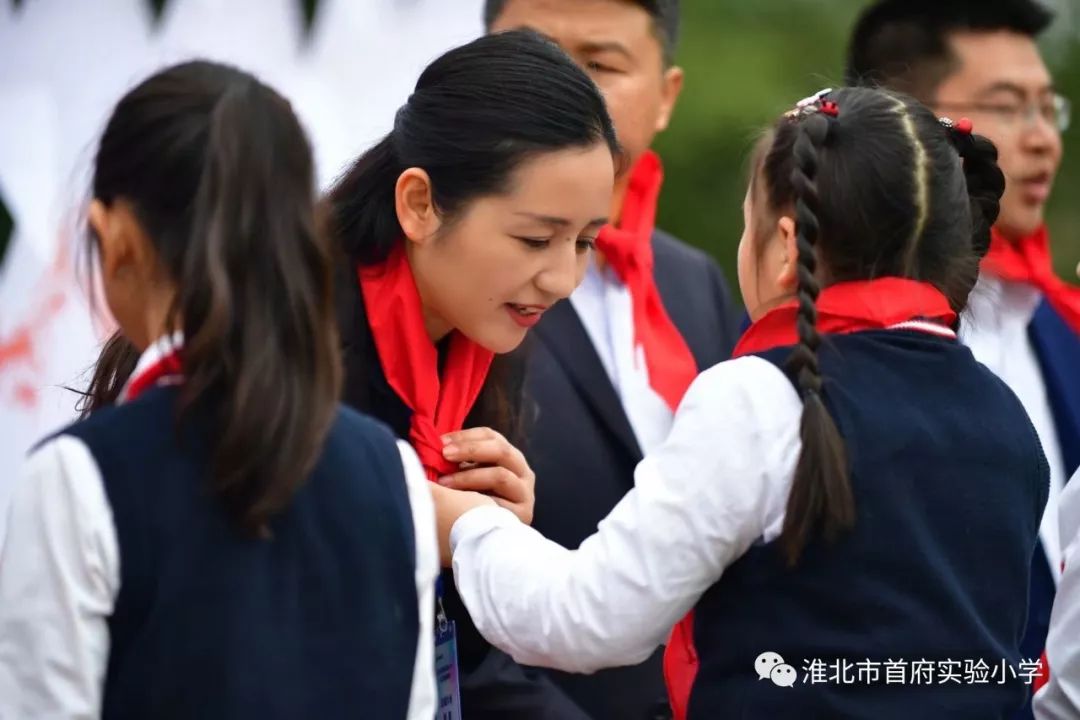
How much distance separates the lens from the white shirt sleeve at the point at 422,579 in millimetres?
1914

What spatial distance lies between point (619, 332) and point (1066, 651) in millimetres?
1194

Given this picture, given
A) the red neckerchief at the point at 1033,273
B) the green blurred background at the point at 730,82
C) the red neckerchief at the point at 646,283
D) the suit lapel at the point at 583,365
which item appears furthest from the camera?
the green blurred background at the point at 730,82

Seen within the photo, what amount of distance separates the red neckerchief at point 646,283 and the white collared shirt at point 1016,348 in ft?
2.07

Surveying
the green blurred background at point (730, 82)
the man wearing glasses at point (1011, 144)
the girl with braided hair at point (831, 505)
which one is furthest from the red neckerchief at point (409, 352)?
the green blurred background at point (730, 82)

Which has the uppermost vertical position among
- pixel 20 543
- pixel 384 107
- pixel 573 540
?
pixel 20 543

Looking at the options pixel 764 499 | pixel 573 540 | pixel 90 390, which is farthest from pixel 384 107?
pixel 764 499

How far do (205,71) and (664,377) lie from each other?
1.58 metres

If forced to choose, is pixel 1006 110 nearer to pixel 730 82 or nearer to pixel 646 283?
pixel 646 283

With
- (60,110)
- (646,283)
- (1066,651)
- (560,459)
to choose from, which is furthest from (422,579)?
(60,110)

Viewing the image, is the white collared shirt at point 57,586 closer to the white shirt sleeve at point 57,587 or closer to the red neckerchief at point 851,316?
the white shirt sleeve at point 57,587

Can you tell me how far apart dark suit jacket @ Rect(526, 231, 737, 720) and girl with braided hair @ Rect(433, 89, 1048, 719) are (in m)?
0.69

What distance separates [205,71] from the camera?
1.82 meters

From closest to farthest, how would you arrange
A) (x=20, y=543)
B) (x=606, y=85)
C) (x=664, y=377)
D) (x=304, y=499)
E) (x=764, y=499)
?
(x=20, y=543) < (x=304, y=499) < (x=764, y=499) < (x=664, y=377) < (x=606, y=85)

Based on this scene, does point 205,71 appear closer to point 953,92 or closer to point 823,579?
A: point 823,579
